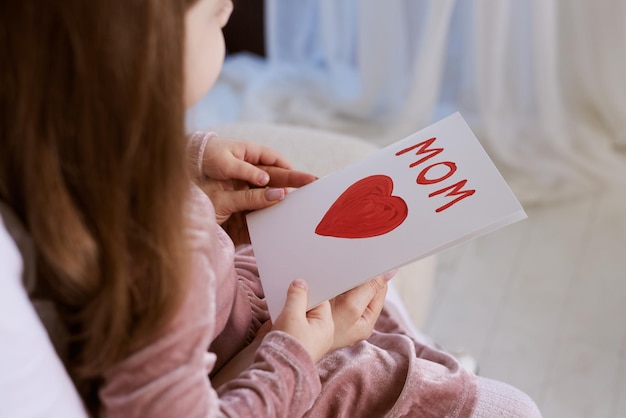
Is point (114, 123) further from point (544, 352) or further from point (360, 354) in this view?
point (544, 352)

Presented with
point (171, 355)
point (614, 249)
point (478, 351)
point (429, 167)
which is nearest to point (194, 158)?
point (429, 167)

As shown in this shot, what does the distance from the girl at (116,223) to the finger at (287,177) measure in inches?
9.4

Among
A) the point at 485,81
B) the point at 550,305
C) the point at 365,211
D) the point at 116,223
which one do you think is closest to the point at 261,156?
the point at 365,211

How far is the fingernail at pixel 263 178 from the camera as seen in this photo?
94cm

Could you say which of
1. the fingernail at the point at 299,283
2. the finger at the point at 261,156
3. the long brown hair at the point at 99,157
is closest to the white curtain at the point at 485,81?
the finger at the point at 261,156

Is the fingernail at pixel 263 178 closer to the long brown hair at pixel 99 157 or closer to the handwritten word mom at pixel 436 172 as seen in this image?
the handwritten word mom at pixel 436 172

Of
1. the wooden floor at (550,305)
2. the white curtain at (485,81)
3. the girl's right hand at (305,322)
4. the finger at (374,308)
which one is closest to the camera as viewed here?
the girl's right hand at (305,322)

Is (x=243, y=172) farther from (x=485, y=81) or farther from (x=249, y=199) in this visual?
(x=485, y=81)

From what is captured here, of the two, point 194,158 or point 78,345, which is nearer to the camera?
point 78,345

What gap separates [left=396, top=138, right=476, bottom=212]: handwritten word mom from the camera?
0.79m

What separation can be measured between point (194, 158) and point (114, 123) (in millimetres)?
407

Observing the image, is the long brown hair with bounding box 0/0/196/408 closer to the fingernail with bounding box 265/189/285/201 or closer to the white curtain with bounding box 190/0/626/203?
the fingernail with bounding box 265/189/285/201

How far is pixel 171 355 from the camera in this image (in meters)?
0.59

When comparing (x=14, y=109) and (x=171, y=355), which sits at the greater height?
(x=14, y=109)
